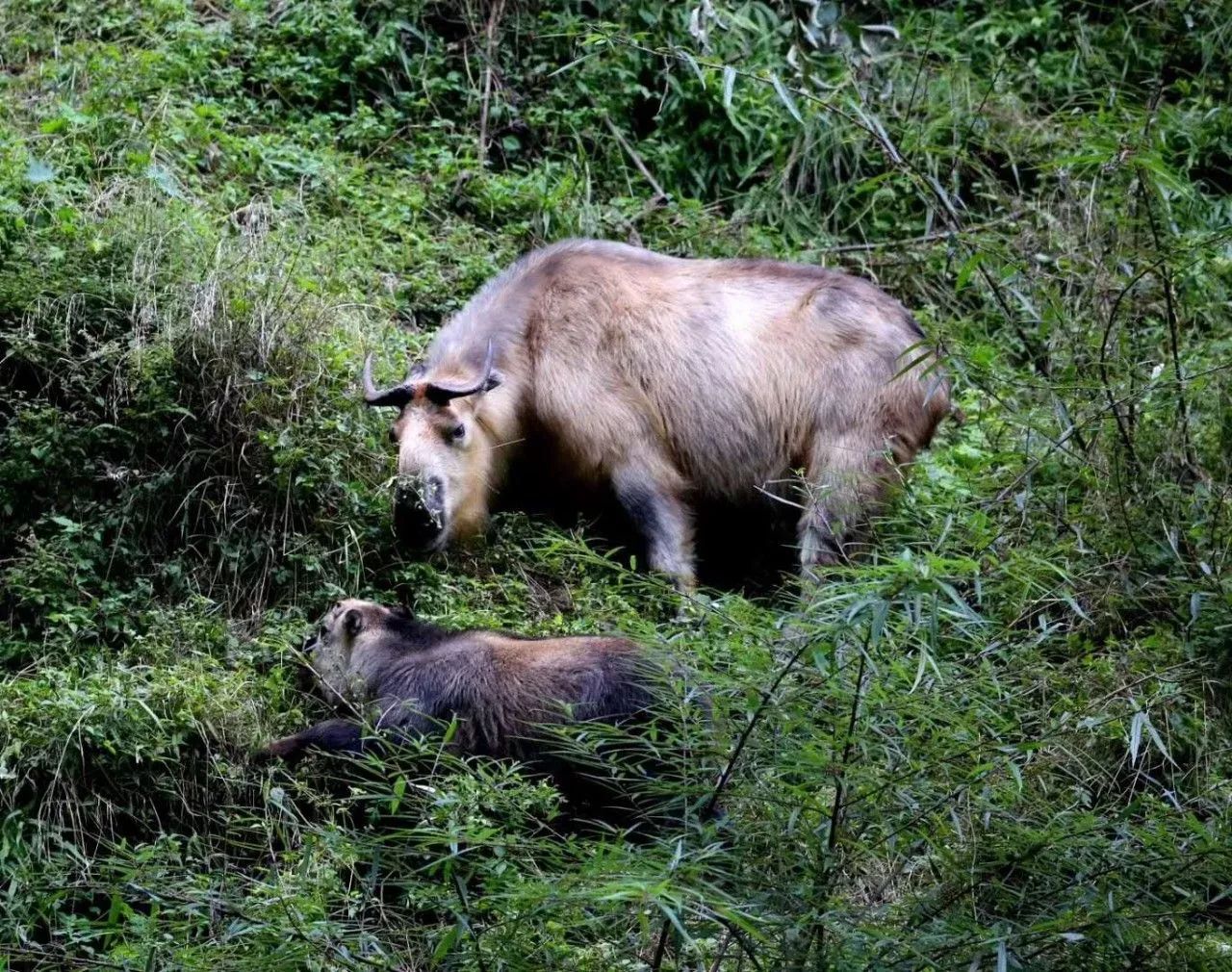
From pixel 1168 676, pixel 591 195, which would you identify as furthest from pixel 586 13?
pixel 1168 676

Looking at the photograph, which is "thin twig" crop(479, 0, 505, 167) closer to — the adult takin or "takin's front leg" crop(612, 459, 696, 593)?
the adult takin

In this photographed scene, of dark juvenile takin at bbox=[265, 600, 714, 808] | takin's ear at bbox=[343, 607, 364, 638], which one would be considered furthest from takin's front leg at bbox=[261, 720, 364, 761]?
takin's ear at bbox=[343, 607, 364, 638]

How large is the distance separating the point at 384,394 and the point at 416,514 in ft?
1.61

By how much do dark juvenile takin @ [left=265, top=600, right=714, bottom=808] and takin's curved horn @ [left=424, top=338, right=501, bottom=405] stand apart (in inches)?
47.0

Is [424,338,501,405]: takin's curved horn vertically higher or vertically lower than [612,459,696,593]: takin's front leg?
higher

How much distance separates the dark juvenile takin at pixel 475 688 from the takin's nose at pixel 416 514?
2.53ft

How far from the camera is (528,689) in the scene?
4996mm

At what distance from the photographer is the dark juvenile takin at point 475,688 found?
482cm

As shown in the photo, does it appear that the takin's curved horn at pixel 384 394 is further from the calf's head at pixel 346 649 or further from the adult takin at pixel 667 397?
the calf's head at pixel 346 649

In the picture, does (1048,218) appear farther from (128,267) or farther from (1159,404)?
(128,267)

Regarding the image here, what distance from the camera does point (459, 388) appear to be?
253 inches

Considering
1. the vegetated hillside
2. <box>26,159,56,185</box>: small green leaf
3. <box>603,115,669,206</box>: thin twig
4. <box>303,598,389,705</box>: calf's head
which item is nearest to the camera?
the vegetated hillside

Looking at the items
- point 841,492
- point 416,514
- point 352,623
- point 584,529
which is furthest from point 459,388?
point 841,492

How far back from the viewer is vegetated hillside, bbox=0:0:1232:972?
3649mm
